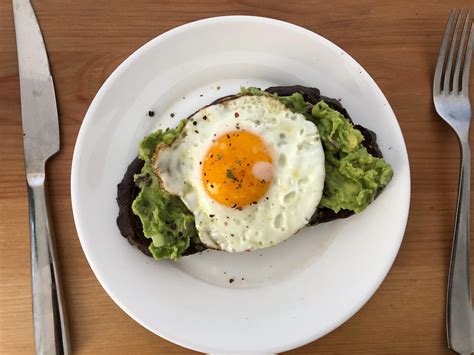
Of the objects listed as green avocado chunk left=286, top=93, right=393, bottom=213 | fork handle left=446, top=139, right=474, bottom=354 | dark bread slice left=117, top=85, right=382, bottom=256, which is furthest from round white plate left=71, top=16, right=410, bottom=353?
fork handle left=446, top=139, right=474, bottom=354

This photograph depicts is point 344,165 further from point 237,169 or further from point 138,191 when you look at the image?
point 138,191

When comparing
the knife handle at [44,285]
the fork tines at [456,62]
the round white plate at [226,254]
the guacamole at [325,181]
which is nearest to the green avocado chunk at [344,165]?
the guacamole at [325,181]

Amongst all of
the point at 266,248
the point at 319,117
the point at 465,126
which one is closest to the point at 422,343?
the point at 266,248

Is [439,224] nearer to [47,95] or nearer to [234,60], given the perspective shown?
[234,60]

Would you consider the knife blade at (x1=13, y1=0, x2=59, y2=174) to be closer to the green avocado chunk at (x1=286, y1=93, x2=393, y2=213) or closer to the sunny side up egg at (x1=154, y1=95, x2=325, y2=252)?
the sunny side up egg at (x1=154, y1=95, x2=325, y2=252)

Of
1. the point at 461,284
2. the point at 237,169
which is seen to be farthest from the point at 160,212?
the point at 461,284
